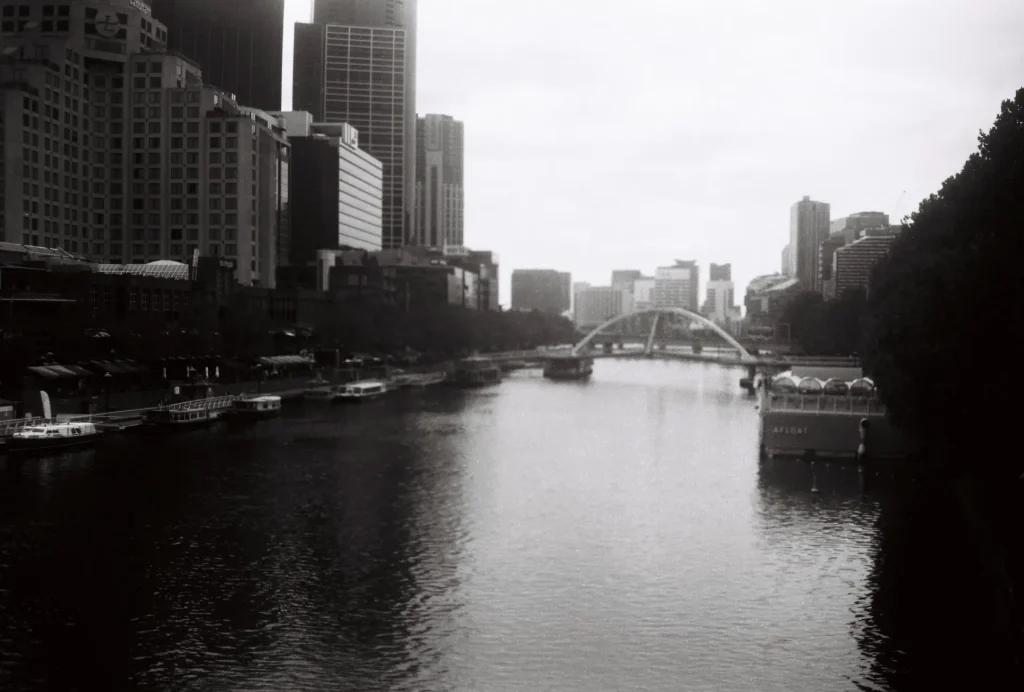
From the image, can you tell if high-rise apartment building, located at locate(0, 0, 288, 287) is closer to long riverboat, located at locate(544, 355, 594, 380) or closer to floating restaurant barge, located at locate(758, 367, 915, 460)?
long riverboat, located at locate(544, 355, 594, 380)

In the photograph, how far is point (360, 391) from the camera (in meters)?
89.2

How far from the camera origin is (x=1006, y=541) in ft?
109

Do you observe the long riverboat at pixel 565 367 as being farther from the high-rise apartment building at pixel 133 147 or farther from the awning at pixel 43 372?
the awning at pixel 43 372

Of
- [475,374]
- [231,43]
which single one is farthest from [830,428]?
[231,43]

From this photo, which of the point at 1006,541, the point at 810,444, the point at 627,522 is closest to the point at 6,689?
the point at 627,522

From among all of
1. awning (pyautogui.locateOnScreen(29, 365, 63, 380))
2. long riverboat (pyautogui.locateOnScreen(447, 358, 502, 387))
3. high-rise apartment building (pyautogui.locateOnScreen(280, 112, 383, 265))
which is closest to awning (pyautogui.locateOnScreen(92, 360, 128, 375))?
awning (pyautogui.locateOnScreen(29, 365, 63, 380))

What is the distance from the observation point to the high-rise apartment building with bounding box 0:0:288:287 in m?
107

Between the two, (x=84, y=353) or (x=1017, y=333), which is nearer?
(x=1017, y=333)

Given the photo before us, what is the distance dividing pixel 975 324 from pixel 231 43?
177 m

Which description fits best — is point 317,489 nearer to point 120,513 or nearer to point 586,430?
point 120,513

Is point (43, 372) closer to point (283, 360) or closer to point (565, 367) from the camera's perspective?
point (283, 360)

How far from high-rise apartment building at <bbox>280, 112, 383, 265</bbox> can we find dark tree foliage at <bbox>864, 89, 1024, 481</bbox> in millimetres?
120311

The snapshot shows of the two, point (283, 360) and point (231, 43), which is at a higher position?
point (231, 43)

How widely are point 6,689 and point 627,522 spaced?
905 inches
